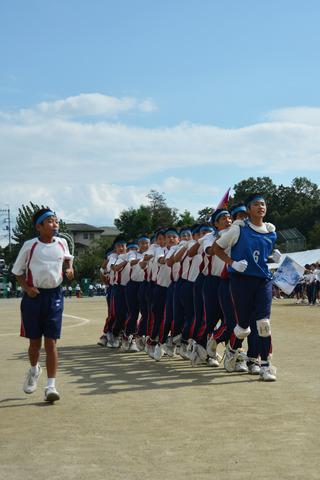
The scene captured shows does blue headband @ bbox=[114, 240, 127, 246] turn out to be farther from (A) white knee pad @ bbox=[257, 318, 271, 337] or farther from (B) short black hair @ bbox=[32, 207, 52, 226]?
(B) short black hair @ bbox=[32, 207, 52, 226]

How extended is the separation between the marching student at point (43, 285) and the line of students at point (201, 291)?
2.17 metres

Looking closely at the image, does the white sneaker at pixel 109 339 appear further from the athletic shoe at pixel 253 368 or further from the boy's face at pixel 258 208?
the boy's face at pixel 258 208

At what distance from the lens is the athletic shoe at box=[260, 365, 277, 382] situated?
29.6ft

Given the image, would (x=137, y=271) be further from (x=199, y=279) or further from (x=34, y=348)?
(x=34, y=348)

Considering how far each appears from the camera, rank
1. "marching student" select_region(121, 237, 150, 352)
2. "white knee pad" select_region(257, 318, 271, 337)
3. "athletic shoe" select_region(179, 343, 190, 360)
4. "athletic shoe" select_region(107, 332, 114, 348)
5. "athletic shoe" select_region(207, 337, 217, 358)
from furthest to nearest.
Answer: "athletic shoe" select_region(107, 332, 114, 348), "marching student" select_region(121, 237, 150, 352), "athletic shoe" select_region(179, 343, 190, 360), "athletic shoe" select_region(207, 337, 217, 358), "white knee pad" select_region(257, 318, 271, 337)

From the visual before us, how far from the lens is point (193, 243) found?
37.7 feet

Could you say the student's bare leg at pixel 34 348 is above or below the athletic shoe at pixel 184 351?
above

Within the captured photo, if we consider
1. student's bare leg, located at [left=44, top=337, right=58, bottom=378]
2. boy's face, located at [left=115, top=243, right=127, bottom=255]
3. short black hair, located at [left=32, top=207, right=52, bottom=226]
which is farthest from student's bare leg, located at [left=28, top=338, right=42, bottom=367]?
boy's face, located at [left=115, top=243, right=127, bottom=255]

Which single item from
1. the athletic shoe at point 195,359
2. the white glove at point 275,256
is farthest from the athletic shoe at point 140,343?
the white glove at point 275,256

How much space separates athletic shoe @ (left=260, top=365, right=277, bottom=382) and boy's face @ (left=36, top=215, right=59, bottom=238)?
292cm

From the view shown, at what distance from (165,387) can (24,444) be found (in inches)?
123

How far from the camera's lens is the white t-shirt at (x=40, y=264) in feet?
26.9

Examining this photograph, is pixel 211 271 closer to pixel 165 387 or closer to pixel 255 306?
pixel 255 306

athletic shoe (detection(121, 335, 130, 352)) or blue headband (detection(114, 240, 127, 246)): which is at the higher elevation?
blue headband (detection(114, 240, 127, 246))
